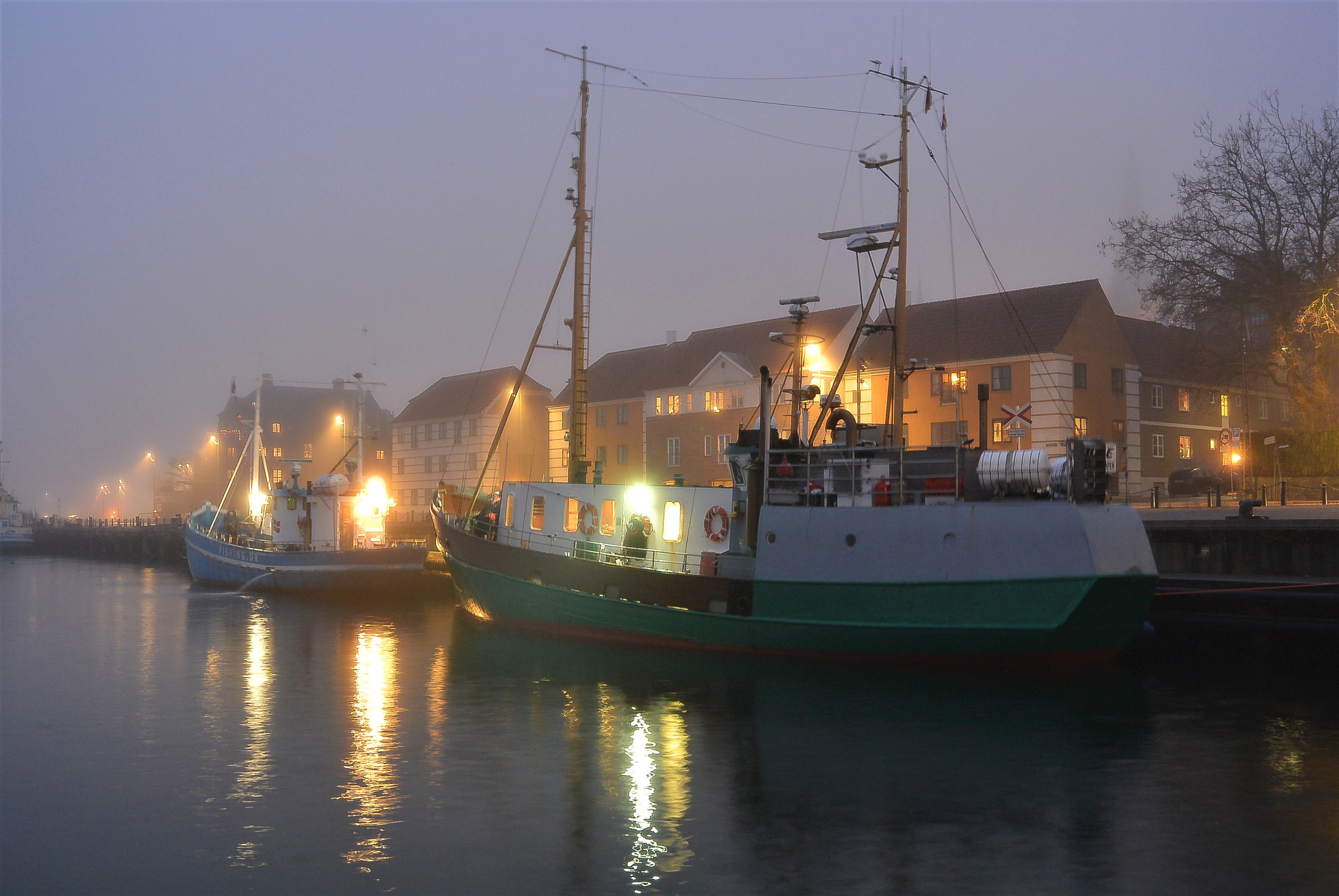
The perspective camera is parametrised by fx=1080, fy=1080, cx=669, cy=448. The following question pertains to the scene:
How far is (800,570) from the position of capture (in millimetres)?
21500

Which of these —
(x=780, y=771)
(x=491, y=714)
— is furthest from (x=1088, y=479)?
(x=491, y=714)

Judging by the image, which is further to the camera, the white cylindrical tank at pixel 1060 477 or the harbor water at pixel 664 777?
the white cylindrical tank at pixel 1060 477

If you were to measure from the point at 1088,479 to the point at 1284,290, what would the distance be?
24779 mm

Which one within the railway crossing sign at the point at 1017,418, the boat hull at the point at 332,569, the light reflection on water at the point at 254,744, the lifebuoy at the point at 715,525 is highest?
the railway crossing sign at the point at 1017,418

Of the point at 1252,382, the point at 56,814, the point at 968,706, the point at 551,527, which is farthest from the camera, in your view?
the point at 1252,382

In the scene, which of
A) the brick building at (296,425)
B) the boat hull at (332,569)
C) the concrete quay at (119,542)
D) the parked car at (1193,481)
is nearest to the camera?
the boat hull at (332,569)

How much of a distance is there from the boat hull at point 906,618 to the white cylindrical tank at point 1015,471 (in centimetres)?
202

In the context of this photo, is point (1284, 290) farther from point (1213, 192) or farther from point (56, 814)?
point (56, 814)

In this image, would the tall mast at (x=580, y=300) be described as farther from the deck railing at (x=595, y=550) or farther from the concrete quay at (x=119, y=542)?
the concrete quay at (x=119, y=542)

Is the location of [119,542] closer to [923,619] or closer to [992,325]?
[992,325]

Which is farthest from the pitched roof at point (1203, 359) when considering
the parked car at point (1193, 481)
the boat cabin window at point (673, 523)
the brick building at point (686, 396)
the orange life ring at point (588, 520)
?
the orange life ring at point (588, 520)

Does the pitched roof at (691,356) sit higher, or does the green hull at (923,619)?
the pitched roof at (691,356)

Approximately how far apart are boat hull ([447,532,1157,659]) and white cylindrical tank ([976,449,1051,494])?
2024 millimetres

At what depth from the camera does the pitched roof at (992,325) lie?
4784cm
